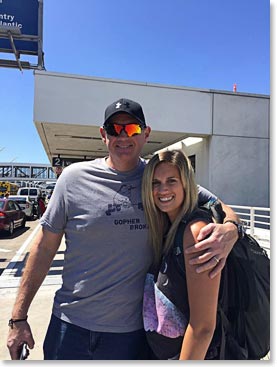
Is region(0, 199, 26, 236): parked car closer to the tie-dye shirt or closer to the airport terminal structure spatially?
the airport terminal structure

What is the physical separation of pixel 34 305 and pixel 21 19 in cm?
803

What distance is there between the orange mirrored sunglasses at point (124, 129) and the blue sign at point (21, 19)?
821 cm

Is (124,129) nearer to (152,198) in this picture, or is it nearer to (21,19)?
(152,198)

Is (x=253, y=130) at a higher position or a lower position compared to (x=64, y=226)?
higher

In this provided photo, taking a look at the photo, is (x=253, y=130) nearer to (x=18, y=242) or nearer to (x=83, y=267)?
(x=18, y=242)

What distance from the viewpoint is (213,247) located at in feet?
4.41

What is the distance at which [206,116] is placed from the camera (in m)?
11.2

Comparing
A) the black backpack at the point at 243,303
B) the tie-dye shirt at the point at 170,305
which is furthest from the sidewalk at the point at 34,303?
the tie-dye shirt at the point at 170,305

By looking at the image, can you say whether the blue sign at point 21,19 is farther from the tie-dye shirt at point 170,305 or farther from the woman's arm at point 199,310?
the woman's arm at point 199,310

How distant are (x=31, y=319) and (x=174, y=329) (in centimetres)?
311

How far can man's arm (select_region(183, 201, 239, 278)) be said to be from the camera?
51.7 inches

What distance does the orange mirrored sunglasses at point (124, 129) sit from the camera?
1.82m

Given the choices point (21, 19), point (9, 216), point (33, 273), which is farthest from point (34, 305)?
point (21, 19)

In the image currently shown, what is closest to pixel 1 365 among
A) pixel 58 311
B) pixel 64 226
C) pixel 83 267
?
pixel 58 311
